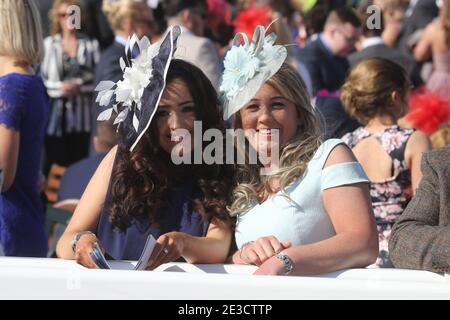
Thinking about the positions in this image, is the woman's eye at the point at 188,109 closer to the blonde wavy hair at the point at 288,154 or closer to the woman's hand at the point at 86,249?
the blonde wavy hair at the point at 288,154

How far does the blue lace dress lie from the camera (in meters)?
3.83

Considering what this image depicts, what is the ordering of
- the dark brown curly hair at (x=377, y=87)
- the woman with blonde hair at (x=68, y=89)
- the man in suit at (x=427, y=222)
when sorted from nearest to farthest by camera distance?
the man in suit at (x=427, y=222) < the dark brown curly hair at (x=377, y=87) < the woman with blonde hair at (x=68, y=89)

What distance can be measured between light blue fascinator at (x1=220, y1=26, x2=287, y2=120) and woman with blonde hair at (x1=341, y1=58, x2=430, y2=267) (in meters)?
1.25

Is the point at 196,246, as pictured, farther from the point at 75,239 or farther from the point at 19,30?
the point at 19,30

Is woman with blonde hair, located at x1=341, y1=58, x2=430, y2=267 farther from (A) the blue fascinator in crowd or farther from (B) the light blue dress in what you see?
(A) the blue fascinator in crowd

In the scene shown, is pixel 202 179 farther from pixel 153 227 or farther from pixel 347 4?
pixel 347 4

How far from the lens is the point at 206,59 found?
5156 millimetres

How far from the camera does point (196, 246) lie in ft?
9.10

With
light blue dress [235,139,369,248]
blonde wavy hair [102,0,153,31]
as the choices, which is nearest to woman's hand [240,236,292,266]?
light blue dress [235,139,369,248]

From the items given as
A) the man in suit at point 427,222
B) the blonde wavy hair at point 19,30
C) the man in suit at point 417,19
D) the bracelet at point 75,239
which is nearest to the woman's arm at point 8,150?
the blonde wavy hair at point 19,30

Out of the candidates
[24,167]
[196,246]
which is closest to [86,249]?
[196,246]

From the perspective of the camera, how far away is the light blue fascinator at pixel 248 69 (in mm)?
2955

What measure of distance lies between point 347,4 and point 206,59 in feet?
Result: 7.24
